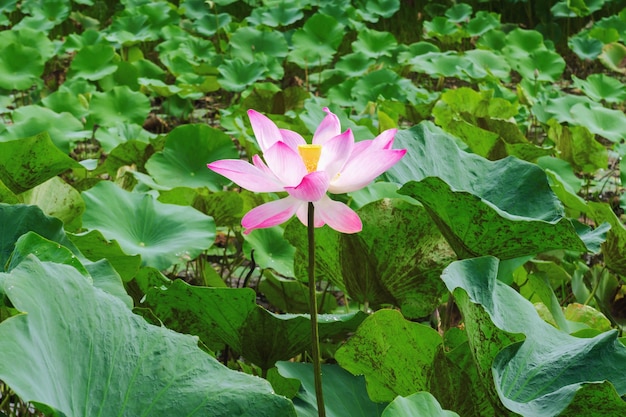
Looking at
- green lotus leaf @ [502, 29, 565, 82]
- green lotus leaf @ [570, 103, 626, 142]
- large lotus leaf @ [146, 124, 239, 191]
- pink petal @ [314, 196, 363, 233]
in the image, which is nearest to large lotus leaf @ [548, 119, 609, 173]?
green lotus leaf @ [570, 103, 626, 142]

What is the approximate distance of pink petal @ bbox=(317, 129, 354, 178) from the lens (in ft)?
2.55

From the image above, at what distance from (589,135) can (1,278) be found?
161 cm

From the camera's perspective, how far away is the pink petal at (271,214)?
0.76 meters

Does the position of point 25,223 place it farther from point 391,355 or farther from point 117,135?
point 117,135

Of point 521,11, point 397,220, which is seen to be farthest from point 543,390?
point 521,11

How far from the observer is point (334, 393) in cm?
95

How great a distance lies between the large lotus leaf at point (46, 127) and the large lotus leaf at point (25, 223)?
664mm

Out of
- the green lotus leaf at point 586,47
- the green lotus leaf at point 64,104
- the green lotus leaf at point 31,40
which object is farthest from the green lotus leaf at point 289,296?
the green lotus leaf at point 586,47

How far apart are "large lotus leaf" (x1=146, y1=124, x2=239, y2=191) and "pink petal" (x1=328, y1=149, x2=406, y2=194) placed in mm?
1171

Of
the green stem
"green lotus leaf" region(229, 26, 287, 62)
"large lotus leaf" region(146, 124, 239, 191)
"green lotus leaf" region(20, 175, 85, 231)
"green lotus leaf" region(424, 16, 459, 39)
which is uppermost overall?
the green stem

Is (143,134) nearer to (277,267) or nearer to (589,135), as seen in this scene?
(277,267)

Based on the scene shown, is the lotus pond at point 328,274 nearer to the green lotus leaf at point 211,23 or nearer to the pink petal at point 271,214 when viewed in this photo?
the pink petal at point 271,214

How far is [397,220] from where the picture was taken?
118 cm

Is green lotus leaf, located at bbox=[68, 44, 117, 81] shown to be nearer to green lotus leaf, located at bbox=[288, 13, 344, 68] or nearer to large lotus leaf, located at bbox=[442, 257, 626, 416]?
green lotus leaf, located at bbox=[288, 13, 344, 68]
